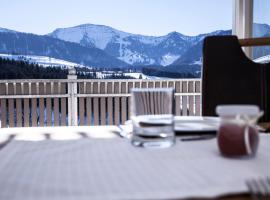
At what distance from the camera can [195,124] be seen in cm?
132

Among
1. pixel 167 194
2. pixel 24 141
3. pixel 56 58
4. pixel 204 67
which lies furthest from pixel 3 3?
pixel 167 194

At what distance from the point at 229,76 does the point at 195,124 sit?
0.73m

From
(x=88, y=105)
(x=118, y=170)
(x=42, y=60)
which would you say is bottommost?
(x=88, y=105)

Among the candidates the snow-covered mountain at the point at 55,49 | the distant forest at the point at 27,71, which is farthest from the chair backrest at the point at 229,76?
the snow-covered mountain at the point at 55,49

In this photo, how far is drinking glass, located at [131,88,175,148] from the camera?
1.06 m

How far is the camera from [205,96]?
1977mm

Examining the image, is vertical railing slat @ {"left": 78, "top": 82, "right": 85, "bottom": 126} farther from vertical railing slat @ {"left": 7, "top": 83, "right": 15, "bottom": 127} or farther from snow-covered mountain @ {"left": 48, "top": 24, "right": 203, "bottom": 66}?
snow-covered mountain @ {"left": 48, "top": 24, "right": 203, "bottom": 66}

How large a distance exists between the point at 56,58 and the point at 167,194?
24.9 ft

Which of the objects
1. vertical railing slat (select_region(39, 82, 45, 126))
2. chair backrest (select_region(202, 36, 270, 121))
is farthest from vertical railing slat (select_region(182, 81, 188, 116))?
chair backrest (select_region(202, 36, 270, 121))

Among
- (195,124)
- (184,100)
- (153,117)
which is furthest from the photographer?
(184,100)

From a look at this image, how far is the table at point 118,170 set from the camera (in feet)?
2.23

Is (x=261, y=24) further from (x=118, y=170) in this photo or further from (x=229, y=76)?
(x=118, y=170)

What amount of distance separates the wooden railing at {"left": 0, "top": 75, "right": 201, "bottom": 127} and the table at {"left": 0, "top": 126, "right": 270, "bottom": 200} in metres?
4.76

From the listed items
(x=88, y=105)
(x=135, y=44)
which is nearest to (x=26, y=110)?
(x=88, y=105)
